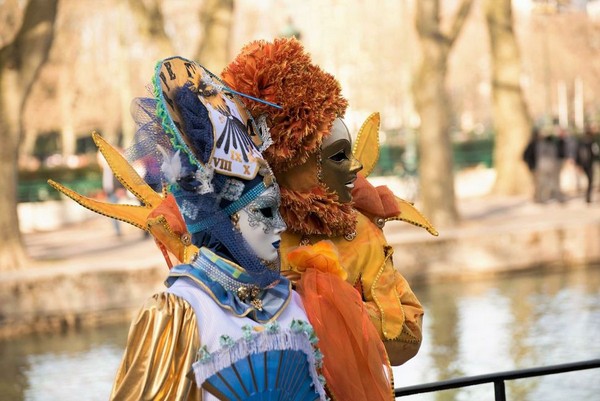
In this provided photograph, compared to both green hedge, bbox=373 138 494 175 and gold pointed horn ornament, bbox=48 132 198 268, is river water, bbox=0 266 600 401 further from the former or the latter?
green hedge, bbox=373 138 494 175

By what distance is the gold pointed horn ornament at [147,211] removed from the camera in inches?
135

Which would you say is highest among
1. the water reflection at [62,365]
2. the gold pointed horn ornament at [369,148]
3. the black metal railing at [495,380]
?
the gold pointed horn ornament at [369,148]

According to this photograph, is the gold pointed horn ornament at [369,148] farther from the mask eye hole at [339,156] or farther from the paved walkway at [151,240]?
the paved walkway at [151,240]

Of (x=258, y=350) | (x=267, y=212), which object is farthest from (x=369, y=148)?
(x=258, y=350)

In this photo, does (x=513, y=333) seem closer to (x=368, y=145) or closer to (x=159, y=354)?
(x=368, y=145)

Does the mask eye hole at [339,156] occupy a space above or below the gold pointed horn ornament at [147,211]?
above

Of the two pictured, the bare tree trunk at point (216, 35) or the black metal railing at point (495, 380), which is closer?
the black metal railing at point (495, 380)

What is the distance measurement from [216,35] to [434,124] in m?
3.68

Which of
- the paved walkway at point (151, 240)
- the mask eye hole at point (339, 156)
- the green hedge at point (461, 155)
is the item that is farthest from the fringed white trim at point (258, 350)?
the green hedge at point (461, 155)

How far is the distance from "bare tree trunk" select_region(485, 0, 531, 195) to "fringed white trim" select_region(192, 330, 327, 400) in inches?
944

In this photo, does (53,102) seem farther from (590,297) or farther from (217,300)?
(217,300)

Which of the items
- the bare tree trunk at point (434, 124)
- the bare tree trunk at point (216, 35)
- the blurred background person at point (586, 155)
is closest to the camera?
the bare tree trunk at point (216, 35)

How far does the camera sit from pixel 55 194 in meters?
30.3

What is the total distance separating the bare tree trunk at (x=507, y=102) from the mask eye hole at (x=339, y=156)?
917 inches
